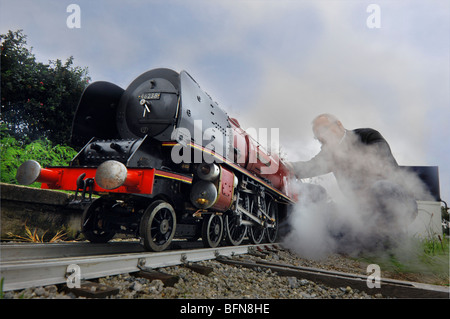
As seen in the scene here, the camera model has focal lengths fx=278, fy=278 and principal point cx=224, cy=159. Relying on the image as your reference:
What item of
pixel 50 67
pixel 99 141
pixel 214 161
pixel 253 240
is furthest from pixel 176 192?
pixel 50 67

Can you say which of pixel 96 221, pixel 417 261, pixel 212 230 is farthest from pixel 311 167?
pixel 96 221

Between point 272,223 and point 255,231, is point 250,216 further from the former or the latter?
point 272,223

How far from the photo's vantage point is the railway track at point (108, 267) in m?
1.79

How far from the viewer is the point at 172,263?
2.89 m

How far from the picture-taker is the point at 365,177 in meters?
6.40

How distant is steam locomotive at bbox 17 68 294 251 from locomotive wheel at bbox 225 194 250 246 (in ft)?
0.71

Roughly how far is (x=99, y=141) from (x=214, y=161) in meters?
1.70

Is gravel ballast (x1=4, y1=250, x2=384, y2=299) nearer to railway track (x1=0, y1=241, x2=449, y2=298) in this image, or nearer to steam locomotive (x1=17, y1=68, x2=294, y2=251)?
railway track (x1=0, y1=241, x2=449, y2=298)

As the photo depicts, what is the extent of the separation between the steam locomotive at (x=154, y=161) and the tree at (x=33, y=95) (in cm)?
668

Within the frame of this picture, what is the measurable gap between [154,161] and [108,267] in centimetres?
176

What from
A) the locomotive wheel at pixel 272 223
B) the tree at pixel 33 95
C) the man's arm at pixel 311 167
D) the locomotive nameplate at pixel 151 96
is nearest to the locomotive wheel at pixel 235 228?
the locomotive wheel at pixel 272 223

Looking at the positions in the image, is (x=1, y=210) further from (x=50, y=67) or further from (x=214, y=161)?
(x=50, y=67)

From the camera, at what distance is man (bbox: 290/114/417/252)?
5613mm

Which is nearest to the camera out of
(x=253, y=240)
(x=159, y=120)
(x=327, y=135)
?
(x=159, y=120)
